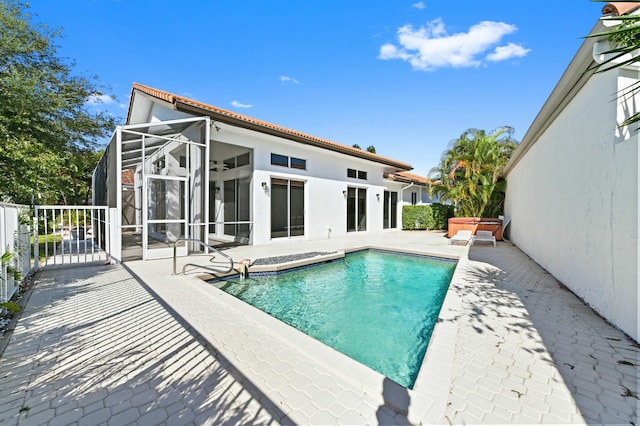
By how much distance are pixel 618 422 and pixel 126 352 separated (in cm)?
482

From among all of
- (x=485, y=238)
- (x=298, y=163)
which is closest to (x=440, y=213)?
(x=485, y=238)

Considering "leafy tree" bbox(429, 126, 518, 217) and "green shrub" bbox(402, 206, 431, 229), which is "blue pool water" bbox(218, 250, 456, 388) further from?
"green shrub" bbox(402, 206, 431, 229)

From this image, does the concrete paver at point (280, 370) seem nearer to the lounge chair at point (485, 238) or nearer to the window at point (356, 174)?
the lounge chair at point (485, 238)

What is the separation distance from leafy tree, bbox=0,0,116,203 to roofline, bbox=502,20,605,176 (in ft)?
42.1

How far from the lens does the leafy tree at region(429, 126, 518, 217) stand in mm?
15211

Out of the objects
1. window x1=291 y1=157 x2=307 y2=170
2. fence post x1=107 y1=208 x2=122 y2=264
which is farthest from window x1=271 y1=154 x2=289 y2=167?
fence post x1=107 y1=208 x2=122 y2=264

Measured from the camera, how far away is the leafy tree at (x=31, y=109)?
8234mm

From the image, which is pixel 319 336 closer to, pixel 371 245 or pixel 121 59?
pixel 371 245

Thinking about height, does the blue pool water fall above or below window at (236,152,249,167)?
below

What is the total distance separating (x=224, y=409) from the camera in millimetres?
2320

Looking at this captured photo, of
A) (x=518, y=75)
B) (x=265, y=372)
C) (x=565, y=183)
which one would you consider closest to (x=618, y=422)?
(x=265, y=372)

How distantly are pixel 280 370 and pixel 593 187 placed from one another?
5952 mm

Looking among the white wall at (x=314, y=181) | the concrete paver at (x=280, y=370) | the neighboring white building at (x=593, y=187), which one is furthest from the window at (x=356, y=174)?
the concrete paver at (x=280, y=370)

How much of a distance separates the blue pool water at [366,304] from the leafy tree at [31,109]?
7.53 metres
